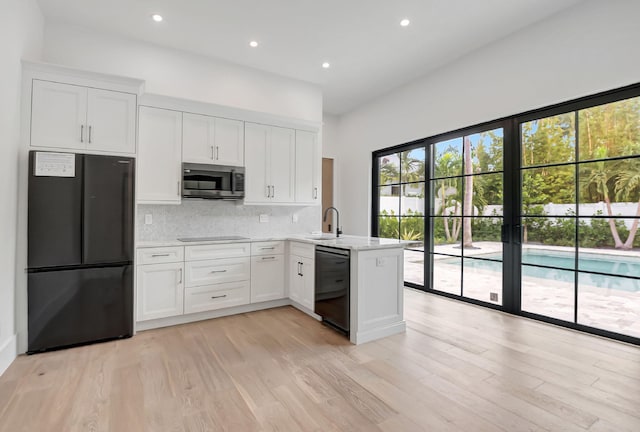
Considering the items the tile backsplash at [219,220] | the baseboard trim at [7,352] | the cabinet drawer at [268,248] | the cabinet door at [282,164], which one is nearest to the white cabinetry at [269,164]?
the cabinet door at [282,164]

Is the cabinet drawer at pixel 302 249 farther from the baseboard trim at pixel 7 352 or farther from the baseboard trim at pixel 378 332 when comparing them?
the baseboard trim at pixel 7 352

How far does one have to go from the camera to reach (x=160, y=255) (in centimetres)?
328

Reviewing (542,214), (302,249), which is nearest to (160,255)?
(302,249)

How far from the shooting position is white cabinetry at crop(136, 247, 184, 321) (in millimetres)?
→ 3195

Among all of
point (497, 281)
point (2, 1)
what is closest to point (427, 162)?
point (497, 281)

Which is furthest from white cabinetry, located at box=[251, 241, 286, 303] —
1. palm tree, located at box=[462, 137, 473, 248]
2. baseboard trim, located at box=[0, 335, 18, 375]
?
palm tree, located at box=[462, 137, 473, 248]

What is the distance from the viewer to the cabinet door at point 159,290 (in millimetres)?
3195

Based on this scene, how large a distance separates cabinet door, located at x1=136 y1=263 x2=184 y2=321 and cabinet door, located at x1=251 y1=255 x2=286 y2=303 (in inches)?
32.5

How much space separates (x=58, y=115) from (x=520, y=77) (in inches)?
183

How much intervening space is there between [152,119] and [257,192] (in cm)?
143

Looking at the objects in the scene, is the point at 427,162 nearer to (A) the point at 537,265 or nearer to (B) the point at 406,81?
(B) the point at 406,81

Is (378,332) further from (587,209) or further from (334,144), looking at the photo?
(334,144)

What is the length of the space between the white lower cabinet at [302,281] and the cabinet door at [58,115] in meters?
2.45

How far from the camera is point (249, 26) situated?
340 centimetres
